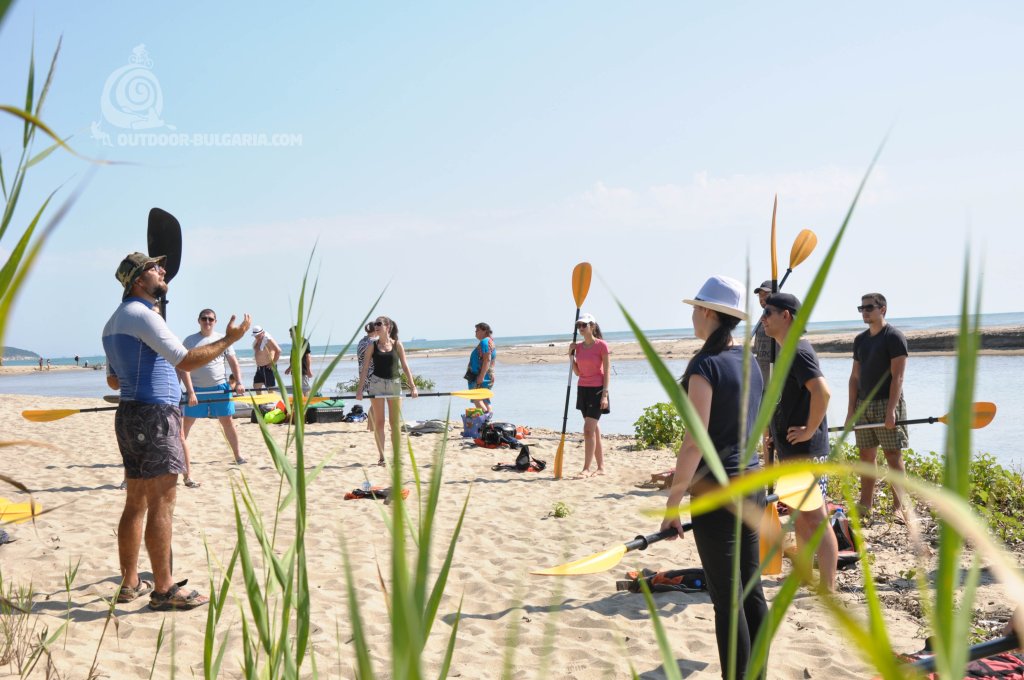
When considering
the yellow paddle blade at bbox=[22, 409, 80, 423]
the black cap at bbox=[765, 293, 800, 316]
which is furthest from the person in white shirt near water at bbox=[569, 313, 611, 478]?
the yellow paddle blade at bbox=[22, 409, 80, 423]

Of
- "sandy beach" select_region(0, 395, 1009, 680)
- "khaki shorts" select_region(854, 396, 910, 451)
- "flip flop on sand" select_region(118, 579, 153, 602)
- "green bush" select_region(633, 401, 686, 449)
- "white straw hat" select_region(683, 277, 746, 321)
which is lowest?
"sandy beach" select_region(0, 395, 1009, 680)

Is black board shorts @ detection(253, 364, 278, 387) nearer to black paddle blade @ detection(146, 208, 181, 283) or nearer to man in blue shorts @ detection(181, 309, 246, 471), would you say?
man in blue shorts @ detection(181, 309, 246, 471)

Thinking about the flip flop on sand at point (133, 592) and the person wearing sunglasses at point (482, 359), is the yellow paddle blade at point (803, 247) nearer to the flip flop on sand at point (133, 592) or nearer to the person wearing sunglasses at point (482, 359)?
the flip flop on sand at point (133, 592)

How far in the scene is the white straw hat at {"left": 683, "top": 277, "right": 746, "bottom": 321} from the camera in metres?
2.93

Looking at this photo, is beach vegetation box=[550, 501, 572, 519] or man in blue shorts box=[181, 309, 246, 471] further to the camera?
man in blue shorts box=[181, 309, 246, 471]

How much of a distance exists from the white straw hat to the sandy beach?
37.3 inches

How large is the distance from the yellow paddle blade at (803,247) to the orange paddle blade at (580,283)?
311 cm

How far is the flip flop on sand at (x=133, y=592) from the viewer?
415 cm

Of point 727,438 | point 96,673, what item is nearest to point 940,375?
point 727,438

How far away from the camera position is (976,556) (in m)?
0.64

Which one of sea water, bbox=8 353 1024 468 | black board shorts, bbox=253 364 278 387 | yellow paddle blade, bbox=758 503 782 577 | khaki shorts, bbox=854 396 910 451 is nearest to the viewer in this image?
yellow paddle blade, bbox=758 503 782 577

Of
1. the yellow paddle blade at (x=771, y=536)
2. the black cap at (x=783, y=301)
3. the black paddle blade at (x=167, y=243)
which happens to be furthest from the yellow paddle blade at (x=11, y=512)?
the black paddle blade at (x=167, y=243)

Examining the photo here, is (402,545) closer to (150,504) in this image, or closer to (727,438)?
(727,438)

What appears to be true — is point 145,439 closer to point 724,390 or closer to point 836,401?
point 724,390
